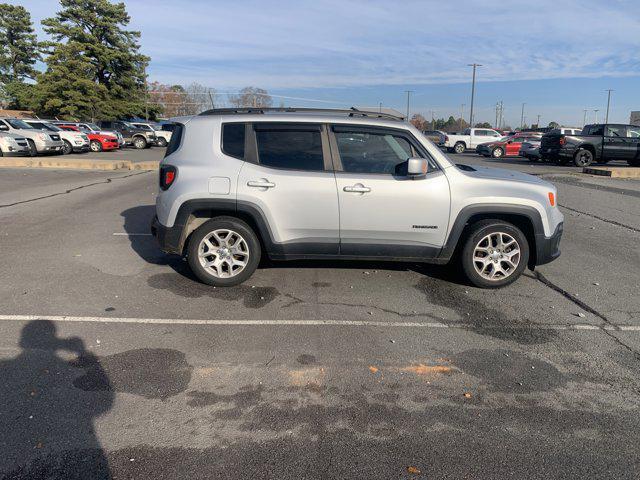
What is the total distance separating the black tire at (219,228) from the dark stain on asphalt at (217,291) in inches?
4.1

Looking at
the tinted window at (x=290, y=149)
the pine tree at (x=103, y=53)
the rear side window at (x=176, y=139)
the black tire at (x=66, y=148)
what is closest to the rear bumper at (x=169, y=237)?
the rear side window at (x=176, y=139)

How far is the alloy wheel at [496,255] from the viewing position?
534cm

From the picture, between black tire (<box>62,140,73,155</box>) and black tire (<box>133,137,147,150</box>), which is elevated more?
black tire (<box>133,137,147,150</box>)

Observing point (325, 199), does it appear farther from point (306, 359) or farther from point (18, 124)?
point (18, 124)

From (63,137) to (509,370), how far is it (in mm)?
26083

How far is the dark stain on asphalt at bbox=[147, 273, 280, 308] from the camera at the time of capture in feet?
16.5

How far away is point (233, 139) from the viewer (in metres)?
5.17

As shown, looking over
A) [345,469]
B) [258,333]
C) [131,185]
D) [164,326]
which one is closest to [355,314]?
[258,333]

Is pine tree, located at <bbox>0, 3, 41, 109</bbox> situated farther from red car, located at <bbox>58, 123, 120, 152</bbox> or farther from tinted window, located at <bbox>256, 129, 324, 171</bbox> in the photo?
tinted window, located at <bbox>256, 129, 324, 171</bbox>

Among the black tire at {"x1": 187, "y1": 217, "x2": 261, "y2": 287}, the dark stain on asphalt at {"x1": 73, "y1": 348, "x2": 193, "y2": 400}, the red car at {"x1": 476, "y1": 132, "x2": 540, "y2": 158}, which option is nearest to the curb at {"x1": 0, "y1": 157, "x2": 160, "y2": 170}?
the black tire at {"x1": 187, "y1": 217, "x2": 261, "y2": 287}

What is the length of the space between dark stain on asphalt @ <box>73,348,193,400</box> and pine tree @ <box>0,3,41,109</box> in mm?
61660

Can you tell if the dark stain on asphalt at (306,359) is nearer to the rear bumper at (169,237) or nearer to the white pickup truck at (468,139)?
the rear bumper at (169,237)

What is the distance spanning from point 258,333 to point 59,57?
51.9 meters

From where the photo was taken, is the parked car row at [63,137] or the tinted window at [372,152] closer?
the tinted window at [372,152]
